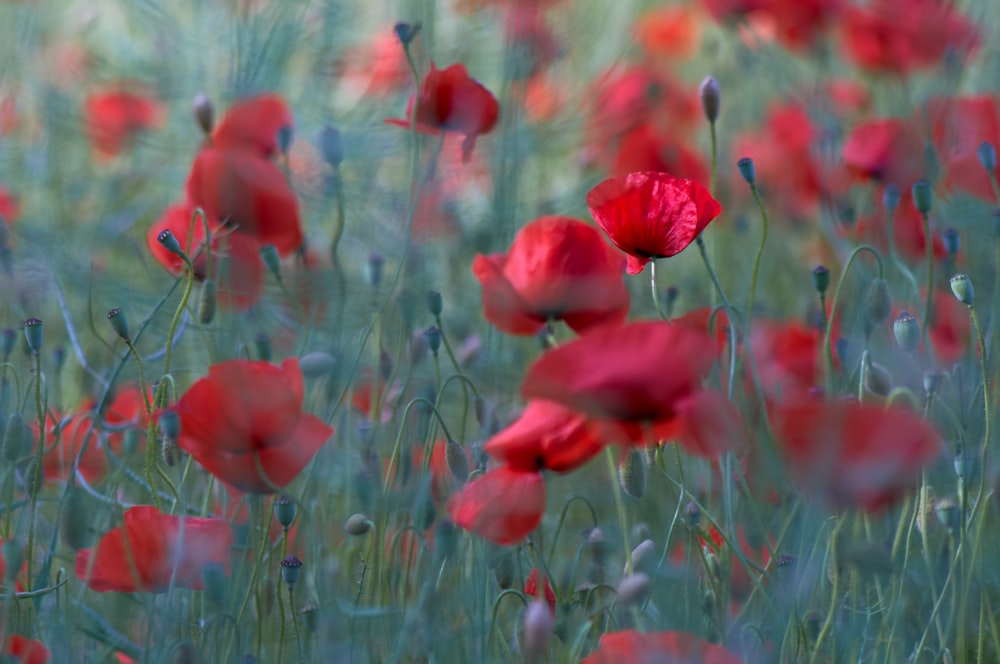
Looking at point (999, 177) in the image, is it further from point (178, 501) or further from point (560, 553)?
point (178, 501)

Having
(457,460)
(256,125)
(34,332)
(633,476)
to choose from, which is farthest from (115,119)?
(633,476)

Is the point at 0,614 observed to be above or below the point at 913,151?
below

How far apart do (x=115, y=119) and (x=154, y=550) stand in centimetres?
118

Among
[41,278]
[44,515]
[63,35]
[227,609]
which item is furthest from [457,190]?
[63,35]

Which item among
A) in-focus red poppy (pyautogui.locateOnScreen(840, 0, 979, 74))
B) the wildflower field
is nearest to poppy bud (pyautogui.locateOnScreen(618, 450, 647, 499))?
the wildflower field

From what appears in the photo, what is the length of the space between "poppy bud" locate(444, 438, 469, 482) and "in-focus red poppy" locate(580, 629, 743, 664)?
0.24 metres

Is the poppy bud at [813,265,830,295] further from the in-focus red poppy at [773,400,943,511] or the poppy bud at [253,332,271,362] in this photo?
the poppy bud at [253,332,271,362]

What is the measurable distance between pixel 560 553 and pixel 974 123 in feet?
2.19

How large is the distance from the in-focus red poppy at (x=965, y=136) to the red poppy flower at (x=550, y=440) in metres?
0.55

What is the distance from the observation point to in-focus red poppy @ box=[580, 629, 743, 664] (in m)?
0.63

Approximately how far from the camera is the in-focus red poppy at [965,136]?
1.19 meters

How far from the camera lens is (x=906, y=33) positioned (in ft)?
5.30

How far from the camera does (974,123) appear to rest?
4.41ft

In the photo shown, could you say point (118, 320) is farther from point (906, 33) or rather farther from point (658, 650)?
point (906, 33)
